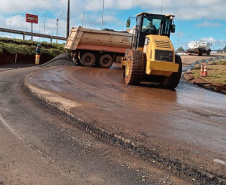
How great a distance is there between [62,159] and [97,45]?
15.7m

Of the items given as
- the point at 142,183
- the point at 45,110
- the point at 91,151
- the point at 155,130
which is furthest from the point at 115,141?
the point at 45,110

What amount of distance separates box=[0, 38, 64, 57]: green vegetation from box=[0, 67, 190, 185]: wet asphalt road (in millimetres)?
17501

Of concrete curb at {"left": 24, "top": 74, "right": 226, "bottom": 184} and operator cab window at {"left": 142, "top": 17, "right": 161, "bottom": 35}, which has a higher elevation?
operator cab window at {"left": 142, "top": 17, "right": 161, "bottom": 35}

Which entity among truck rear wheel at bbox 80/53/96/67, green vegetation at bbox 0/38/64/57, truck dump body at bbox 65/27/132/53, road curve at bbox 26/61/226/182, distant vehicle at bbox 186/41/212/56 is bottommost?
road curve at bbox 26/61/226/182

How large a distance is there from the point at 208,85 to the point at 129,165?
34.5ft

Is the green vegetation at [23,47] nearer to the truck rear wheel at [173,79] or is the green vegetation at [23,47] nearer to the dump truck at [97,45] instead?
the dump truck at [97,45]

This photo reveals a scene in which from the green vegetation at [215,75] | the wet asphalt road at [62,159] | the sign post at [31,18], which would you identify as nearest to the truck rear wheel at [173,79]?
the green vegetation at [215,75]

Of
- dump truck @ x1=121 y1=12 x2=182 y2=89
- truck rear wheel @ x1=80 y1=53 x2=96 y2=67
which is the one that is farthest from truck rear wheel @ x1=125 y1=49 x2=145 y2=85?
truck rear wheel @ x1=80 y1=53 x2=96 y2=67

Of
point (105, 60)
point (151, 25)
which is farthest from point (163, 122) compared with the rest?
point (105, 60)

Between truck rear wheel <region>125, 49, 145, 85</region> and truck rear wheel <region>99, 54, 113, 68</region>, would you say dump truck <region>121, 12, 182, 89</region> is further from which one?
truck rear wheel <region>99, 54, 113, 68</region>

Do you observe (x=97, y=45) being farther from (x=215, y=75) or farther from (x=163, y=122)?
(x=163, y=122)

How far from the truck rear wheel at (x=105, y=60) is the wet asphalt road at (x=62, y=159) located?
564 inches

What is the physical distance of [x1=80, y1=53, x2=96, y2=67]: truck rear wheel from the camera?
1873 cm

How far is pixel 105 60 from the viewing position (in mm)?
19250
